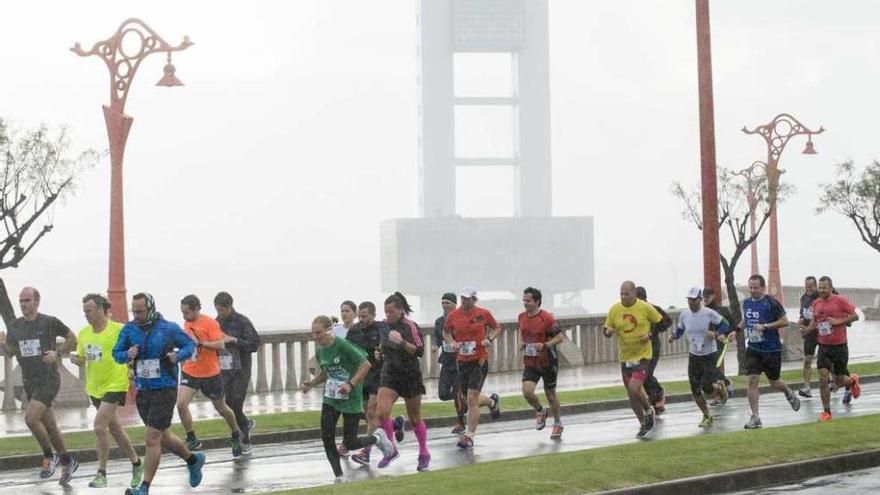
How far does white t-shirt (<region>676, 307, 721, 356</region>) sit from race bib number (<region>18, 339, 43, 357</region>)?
743cm

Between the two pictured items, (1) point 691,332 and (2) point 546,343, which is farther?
→ (1) point 691,332

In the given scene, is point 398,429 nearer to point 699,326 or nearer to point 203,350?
point 203,350

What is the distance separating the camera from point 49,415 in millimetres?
17297

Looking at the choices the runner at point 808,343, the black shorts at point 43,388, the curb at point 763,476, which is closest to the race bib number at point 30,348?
the black shorts at point 43,388

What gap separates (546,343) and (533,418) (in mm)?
4646

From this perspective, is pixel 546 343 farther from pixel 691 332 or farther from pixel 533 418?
pixel 533 418

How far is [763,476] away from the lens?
15.2m

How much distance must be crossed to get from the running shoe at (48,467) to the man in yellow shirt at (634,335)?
5.82 meters

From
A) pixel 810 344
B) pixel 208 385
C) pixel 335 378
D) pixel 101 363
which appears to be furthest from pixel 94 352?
pixel 810 344

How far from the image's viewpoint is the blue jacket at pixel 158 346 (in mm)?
14875

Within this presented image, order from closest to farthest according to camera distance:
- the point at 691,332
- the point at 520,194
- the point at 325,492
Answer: the point at 325,492, the point at 691,332, the point at 520,194

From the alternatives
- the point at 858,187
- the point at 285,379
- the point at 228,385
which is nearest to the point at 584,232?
the point at 858,187

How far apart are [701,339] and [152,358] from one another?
8.49 metres

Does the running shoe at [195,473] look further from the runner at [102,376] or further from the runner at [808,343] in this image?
the runner at [808,343]
